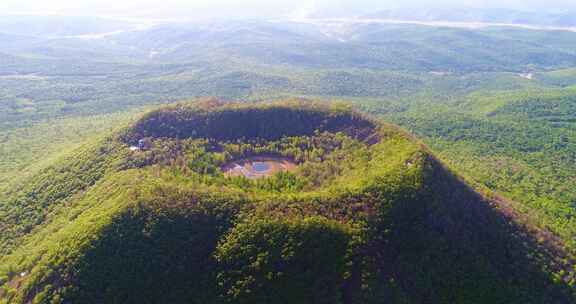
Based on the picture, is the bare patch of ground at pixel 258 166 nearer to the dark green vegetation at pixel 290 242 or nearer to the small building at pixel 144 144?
the dark green vegetation at pixel 290 242

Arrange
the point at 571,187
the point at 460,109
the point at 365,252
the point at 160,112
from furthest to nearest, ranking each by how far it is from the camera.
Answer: the point at 460,109
the point at 571,187
the point at 160,112
the point at 365,252

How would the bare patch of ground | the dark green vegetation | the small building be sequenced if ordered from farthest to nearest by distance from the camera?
the small building, the bare patch of ground, the dark green vegetation

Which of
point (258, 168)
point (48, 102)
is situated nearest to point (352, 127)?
point (258, 168)

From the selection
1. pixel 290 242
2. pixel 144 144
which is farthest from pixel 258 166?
pixel 290 242

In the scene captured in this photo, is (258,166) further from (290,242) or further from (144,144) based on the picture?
(290,242)

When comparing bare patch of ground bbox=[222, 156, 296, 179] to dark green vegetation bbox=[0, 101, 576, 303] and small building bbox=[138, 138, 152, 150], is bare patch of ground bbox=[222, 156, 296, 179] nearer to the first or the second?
dark green vegetation bbox=[0, 101, 576, 303]

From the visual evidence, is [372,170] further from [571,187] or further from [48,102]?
[48,102]

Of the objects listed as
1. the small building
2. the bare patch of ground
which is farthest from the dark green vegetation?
the small building

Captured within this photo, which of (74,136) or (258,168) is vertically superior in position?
(258,168)
